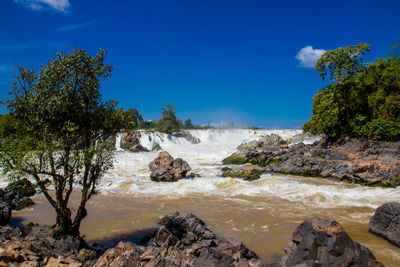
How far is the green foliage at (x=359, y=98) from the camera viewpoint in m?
21.2

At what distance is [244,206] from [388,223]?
6.61 metres

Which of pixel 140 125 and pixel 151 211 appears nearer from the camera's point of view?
pixel 151 211

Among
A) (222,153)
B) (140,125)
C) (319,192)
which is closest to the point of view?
(319,192)

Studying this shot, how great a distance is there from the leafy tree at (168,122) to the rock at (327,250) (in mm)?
50796

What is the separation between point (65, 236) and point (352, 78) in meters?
25.8

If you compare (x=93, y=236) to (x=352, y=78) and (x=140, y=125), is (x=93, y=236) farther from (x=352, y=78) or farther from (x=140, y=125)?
(x=140, y=125)

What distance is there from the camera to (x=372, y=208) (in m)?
12.9

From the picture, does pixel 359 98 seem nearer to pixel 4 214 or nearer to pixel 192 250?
pixel 192 250

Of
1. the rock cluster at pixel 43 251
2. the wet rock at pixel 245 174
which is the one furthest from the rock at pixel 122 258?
the wet rock at pixel 245 174

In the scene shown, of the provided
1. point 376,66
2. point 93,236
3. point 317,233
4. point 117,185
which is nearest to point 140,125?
point 117,185

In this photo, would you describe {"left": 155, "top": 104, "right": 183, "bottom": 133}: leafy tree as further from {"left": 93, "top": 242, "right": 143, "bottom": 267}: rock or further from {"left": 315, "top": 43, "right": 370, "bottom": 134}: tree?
{"left": 93, "top": 242, "right": 143, "bottom": 267}: rock

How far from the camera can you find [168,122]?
57.2m

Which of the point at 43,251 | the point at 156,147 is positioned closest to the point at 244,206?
the point at 43,251

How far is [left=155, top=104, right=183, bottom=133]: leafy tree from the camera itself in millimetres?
56047
